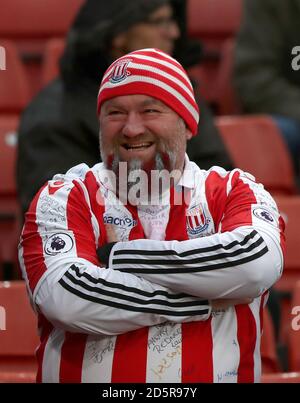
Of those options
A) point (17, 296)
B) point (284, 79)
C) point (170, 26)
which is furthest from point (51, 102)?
point (284, 79)

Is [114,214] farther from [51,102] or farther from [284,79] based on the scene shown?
[284,79]

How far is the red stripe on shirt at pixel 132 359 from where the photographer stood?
8.46 feet

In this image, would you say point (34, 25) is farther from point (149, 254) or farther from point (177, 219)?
point (149, 254)

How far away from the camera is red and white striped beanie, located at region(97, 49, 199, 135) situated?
265cm

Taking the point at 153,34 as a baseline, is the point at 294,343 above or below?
below

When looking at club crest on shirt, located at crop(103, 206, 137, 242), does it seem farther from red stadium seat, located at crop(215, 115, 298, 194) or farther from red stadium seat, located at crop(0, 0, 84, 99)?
red stadium seat, located at crop(0, 0, 84, 99)

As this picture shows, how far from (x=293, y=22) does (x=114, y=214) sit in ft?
8.31

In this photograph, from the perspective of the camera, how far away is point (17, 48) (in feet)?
18.4

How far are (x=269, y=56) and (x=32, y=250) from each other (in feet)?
8.65

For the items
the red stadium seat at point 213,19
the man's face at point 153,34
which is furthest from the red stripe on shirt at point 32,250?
the red stadium seat at point 213,19

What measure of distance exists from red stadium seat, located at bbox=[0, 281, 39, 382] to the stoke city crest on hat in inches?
36.5

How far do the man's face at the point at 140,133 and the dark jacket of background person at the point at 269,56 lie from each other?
7.78 ft

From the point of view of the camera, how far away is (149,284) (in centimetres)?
258

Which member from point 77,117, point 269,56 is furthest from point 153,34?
point 269,56
